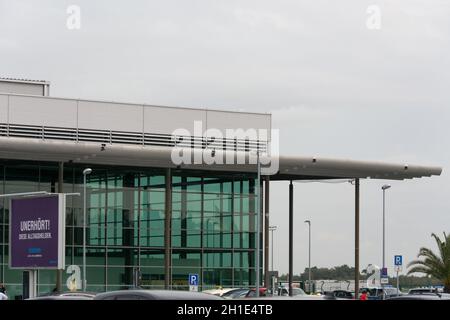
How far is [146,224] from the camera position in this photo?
62656mm

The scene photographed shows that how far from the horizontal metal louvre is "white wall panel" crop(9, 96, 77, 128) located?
0.33 metres

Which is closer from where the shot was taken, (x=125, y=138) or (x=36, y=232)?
(x=36, y=232)

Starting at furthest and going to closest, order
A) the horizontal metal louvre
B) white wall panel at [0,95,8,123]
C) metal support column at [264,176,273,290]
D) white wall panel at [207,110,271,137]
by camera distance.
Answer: white wall panel at [207,110,271,137] < metal support column at [264,176,273,290] < the horizontal metal louvre < white wall panel at [0,95,8,123]

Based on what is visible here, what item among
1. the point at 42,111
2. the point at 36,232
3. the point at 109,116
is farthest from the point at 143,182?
the point at 36,232

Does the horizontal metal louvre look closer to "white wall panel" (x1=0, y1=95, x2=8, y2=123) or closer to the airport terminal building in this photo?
the airport terminal building

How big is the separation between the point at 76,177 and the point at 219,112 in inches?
358

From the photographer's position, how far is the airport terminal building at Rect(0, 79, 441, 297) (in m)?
57.7

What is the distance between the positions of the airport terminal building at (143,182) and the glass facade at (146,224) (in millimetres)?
58

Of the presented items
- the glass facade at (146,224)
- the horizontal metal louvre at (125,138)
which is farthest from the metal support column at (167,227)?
the horizontal metal louvre at (125,138)

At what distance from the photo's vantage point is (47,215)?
1388 inches

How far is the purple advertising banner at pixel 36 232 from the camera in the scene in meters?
35.0

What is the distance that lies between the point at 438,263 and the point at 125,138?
66.6 ft

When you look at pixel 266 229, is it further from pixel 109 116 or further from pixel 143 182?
pixel 109 116

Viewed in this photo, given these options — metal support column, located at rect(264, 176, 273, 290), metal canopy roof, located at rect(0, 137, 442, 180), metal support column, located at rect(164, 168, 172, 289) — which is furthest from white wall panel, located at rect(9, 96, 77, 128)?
metal support column, located at rect(264, 176, 273, 290)
